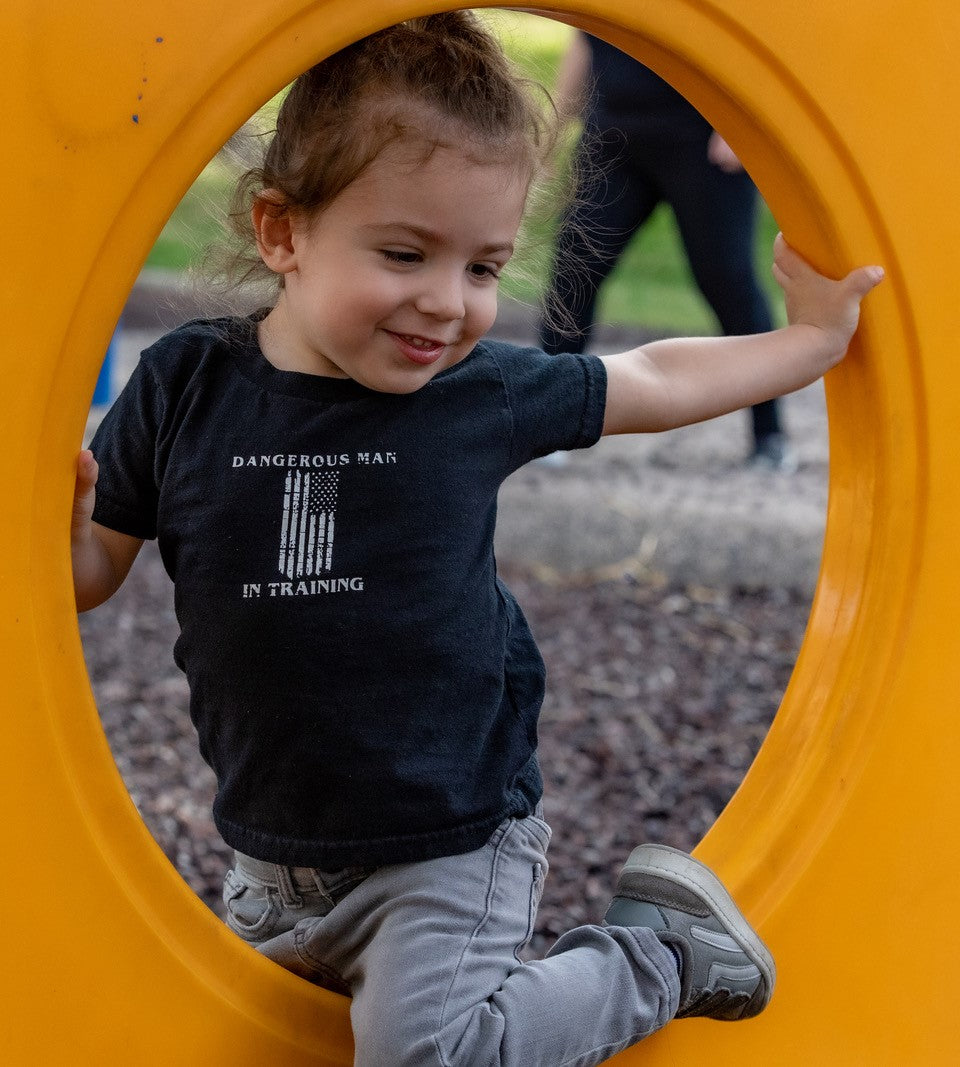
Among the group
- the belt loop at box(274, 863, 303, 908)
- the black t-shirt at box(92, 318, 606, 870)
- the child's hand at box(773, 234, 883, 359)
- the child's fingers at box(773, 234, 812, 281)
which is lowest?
the belt loop at box(274, 863, 303, 908)

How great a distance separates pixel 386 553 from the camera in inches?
54.7

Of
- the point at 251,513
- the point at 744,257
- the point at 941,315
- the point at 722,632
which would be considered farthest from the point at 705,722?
the point at 251,513

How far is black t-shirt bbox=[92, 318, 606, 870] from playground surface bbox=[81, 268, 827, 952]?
109 cm

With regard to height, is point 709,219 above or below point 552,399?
above

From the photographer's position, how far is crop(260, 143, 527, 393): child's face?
131 cm

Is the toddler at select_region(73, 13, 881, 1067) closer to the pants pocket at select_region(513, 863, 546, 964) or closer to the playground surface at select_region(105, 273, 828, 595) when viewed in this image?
the pants pocket at select_region(513, 863, 546, 964)

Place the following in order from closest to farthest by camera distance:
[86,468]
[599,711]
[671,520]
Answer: [86,468] < [599,711] < [671,520]

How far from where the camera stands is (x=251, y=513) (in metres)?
1.38

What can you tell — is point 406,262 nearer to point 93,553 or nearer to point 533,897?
point 93,553

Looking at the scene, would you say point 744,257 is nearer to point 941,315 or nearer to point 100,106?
point 941,315

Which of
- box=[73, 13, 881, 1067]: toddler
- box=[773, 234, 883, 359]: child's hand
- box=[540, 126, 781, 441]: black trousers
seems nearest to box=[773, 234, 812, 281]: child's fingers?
box=[773, 234, 883, 359]: child's hand

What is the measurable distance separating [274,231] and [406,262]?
183 mm

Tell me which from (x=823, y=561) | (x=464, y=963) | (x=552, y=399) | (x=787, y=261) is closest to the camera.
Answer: (x=464, y=963)

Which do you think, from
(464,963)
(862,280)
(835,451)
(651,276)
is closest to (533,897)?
(464,963)
